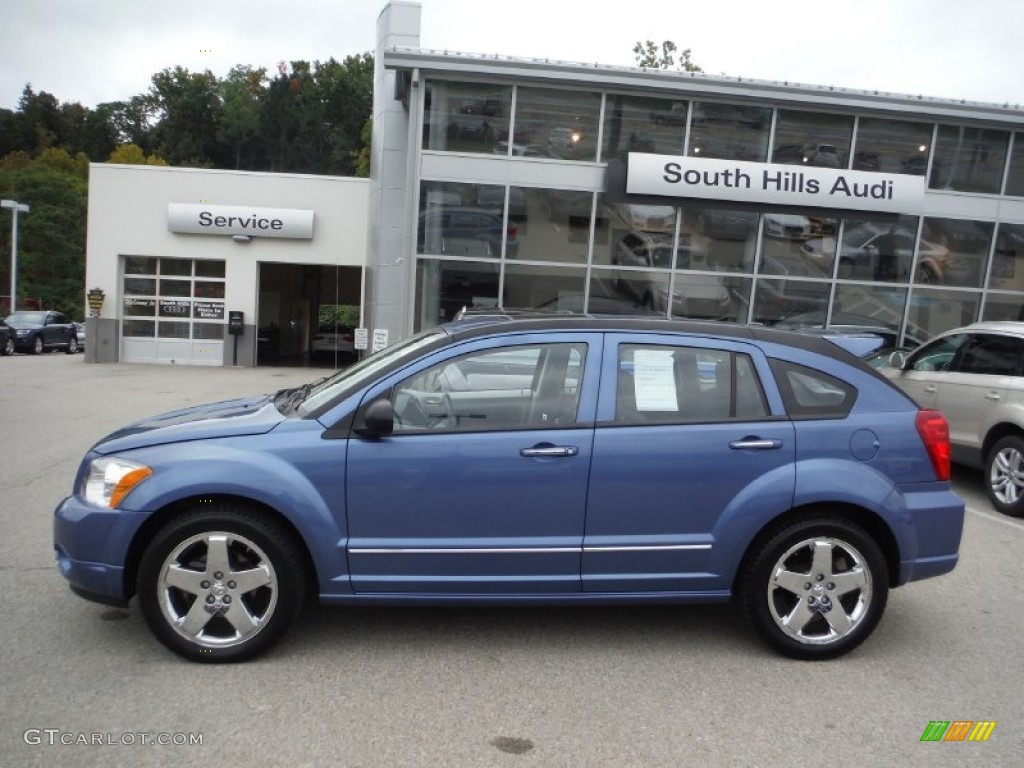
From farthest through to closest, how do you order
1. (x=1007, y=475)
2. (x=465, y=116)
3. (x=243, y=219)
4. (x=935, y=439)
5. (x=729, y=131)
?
(x=243, y=219) < (x=729, y=131) < (x=465, y=116) < (x=1007, y=475) < (x=935, y=439)

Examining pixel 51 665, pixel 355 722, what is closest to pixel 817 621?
pixel 355 722

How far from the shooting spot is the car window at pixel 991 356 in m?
7.42

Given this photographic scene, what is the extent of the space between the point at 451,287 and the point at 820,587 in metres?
12.4

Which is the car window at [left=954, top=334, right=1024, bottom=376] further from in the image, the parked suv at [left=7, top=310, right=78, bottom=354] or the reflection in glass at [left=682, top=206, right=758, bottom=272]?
the parked suv at [left=7, top=310, right=78, bottom=354]

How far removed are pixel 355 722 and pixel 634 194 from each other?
1337cm

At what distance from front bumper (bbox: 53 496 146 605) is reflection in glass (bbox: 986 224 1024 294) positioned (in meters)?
17.6

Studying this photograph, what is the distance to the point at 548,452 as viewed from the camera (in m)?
3.74

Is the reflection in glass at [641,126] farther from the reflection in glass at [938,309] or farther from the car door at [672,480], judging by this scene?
the car door at [672,480]

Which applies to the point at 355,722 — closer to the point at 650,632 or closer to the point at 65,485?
the point at 650,632

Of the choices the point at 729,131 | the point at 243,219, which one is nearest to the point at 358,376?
the point at 729,131

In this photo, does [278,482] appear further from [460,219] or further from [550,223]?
[550,223]

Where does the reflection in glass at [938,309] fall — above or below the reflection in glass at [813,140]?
below

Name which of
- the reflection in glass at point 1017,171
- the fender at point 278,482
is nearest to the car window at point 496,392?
the fender at point 278,482

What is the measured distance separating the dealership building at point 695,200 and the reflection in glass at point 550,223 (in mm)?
40
